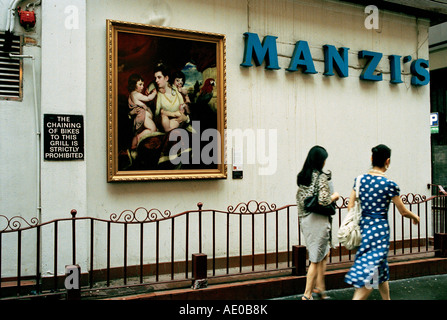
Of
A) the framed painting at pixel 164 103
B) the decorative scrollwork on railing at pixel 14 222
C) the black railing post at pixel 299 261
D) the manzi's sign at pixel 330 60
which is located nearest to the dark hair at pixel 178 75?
the framed painting at pixel 164 103

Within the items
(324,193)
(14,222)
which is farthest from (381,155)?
(14,222)

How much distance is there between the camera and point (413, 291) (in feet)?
21.2

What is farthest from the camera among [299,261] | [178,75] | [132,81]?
[178,75]

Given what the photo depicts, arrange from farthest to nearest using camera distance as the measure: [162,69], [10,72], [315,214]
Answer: [162,69]
[10,72]
[315,214]

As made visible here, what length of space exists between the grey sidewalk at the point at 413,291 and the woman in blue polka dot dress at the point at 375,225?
1450 mm

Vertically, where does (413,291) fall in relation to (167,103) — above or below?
below

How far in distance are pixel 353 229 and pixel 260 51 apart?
376 cm

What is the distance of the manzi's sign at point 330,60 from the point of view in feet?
24.4

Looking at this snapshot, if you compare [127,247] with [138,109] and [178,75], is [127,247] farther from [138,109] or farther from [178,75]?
[178,75]

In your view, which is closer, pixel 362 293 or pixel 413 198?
pixel 362 293

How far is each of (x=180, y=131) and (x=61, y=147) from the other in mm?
1820

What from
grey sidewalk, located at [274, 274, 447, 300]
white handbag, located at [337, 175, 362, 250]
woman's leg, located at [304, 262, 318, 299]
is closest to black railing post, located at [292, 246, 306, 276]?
grey sidewalk, located at [274, 274, 447, 300]

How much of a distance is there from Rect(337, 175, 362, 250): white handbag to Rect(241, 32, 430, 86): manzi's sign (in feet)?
11.0

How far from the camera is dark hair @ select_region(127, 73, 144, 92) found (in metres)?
6.53
